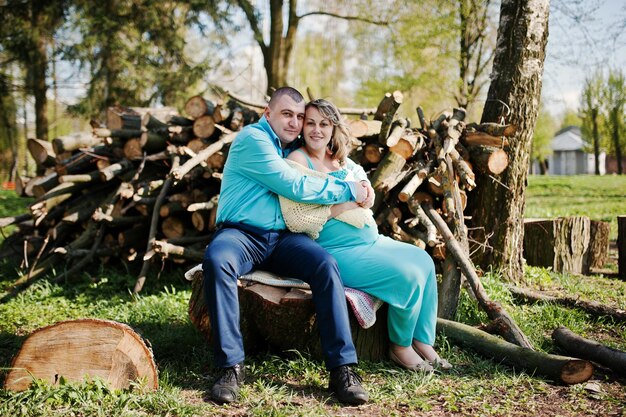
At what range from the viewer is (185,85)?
14906 mm

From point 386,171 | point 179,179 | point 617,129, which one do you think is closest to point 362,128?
point 386,171

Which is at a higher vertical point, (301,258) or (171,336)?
(301,258)

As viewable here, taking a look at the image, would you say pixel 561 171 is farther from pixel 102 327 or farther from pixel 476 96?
pixel 102 327

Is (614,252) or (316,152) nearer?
(316,152)

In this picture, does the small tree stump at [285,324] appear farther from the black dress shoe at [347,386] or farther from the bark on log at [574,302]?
the bark on log at [574,302]

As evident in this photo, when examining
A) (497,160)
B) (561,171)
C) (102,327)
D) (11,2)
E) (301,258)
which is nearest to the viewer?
(102,327)

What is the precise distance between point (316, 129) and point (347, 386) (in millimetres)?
1785

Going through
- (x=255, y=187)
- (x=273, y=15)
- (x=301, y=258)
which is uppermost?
(x=273, y=15)

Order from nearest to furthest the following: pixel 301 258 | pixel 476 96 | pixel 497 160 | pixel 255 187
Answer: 1. pixel 301 258
2. pixel 255 187
3. pixel 497 160
4. pixel 476 96

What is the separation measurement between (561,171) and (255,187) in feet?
231

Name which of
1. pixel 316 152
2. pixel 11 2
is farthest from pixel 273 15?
pixel 316 152

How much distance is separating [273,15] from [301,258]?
43.6 feet

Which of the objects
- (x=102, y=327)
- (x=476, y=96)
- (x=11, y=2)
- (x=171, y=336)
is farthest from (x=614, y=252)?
(x=11, y=2)

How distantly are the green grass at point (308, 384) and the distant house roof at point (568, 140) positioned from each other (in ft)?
214
